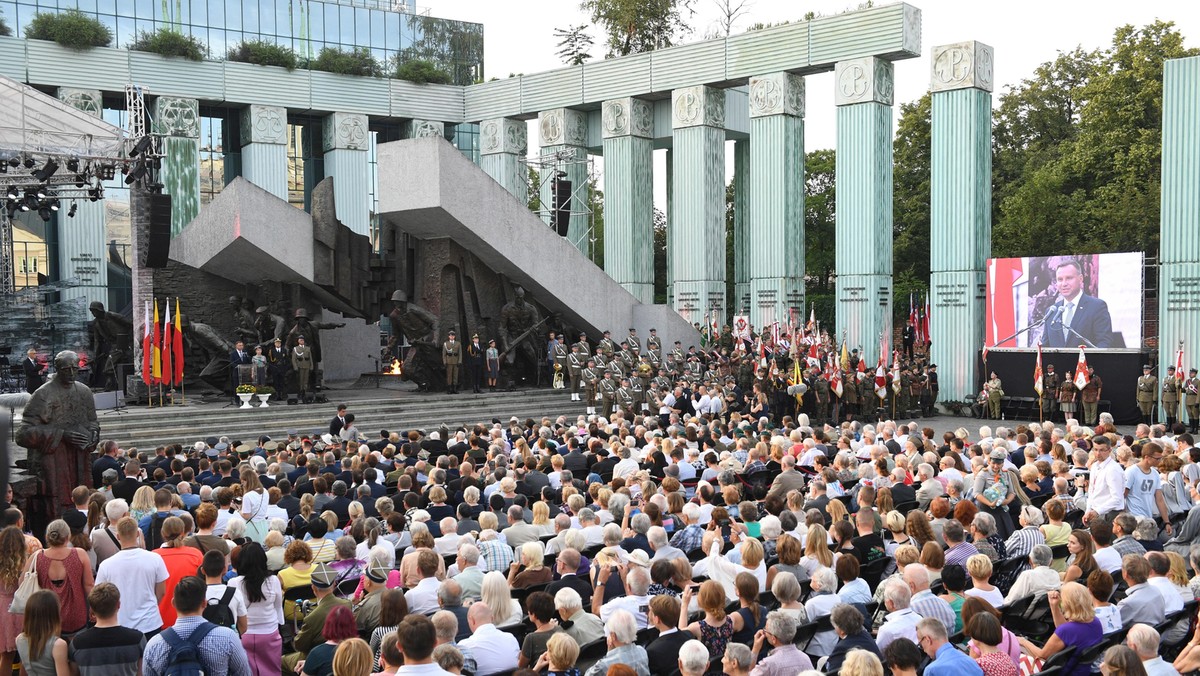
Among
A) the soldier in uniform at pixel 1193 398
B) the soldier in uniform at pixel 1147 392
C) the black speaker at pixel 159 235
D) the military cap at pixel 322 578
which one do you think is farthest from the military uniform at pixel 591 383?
the military cap at pixel 322 578

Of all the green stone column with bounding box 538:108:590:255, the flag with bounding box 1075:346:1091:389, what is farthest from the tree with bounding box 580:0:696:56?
the flag with bounding box 1075:346:1091:389

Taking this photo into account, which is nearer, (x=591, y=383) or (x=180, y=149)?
(x=591, y=383)

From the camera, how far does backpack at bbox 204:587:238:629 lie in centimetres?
581

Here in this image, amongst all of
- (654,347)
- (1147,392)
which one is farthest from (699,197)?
(1147,392)

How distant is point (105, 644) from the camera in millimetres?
5266

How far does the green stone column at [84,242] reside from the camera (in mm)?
29125

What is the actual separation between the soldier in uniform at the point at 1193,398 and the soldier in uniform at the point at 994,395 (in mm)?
3811

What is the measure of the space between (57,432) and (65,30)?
22.5 meters

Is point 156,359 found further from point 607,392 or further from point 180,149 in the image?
point 180,149

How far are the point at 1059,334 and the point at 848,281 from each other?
5789 mm

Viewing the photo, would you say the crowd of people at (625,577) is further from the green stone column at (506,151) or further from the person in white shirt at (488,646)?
the green stone column at (506,151)

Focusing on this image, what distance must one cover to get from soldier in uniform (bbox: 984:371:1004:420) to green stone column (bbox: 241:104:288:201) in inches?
829

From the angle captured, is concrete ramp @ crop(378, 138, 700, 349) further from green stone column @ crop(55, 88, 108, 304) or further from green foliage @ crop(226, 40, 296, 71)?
green foliage @ crop(226, 40, 296, 71)

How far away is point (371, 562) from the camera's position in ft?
22.8
